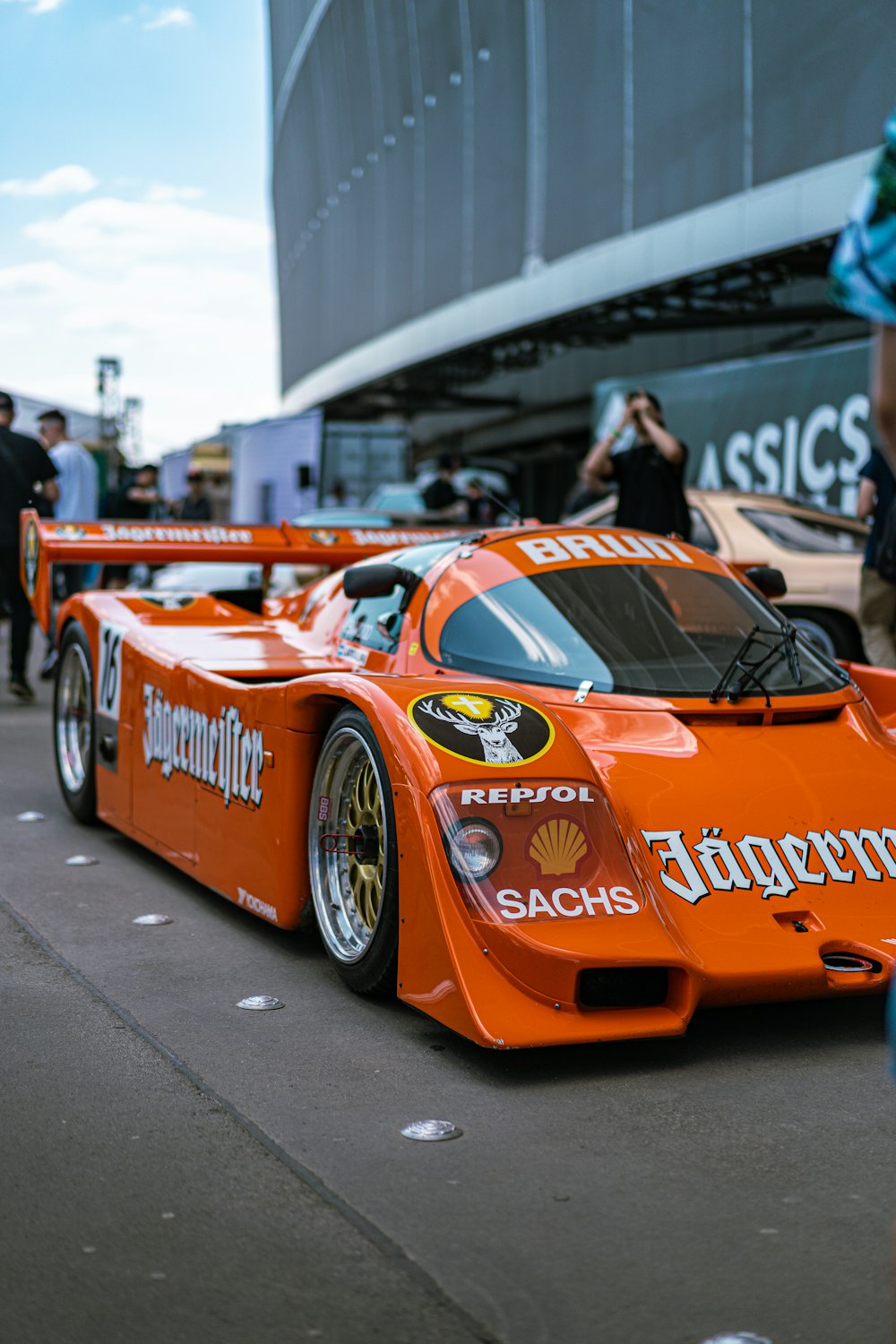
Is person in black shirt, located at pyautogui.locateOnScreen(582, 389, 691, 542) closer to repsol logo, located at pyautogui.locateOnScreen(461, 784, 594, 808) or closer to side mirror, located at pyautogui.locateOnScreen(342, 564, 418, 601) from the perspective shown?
side mirror, located at pyautogui.locateOnScreen(342, 564, 418, 601)

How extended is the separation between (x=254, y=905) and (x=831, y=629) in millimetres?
6161

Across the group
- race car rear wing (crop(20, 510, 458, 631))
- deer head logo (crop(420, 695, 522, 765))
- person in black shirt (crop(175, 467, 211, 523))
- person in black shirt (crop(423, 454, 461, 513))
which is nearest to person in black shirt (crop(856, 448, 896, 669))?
race car rear wing (crop(20, 510, 458, 631))

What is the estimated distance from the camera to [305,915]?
13.6 feet

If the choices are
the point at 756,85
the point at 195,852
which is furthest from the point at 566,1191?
the point at 756,85

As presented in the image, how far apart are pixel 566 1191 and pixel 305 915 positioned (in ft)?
5.33

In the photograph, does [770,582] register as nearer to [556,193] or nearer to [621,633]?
[621,633]

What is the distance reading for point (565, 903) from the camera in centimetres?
331

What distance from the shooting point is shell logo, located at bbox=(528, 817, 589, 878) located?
11.1 feet

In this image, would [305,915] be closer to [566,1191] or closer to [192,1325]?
[566,1191]

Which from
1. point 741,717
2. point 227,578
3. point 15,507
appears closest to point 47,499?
point 15,507

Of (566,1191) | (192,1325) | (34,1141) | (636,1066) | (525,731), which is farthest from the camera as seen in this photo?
(525,731)

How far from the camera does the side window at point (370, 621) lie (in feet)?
15.8

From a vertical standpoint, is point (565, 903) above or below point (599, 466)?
below

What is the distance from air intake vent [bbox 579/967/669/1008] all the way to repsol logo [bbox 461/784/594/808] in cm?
40
